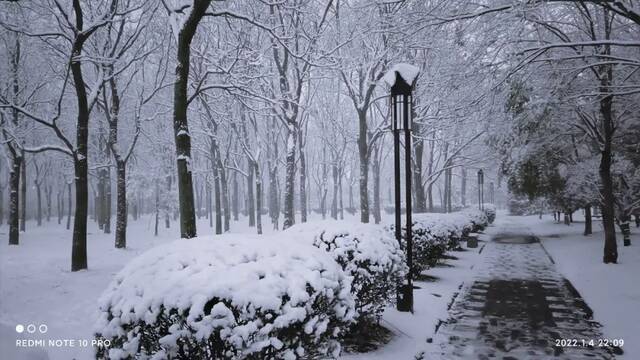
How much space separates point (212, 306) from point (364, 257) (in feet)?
10.4

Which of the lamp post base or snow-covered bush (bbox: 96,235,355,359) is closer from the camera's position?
snow-covered bush (bbox: 96,235,355,359)

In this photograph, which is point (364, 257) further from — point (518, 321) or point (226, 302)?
point (518, 321)

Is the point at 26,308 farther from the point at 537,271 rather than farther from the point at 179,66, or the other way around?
the point at 537,271

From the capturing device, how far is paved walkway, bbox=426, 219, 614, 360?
19.2 ft

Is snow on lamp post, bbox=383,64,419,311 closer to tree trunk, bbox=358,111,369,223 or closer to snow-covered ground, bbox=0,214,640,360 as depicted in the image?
snow-covered ground, bbox=0,214,640,360

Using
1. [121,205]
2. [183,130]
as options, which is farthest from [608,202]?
[121,205]

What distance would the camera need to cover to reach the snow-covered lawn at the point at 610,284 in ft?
22.1

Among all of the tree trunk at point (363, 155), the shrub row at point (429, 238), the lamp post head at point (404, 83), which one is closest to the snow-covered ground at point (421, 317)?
the shrub row at point (429, 238)

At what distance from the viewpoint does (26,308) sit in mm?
8344

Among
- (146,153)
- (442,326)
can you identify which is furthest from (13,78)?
(442,326)

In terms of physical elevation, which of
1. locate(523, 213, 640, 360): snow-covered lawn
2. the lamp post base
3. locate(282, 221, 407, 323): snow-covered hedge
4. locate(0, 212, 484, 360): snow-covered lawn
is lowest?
locate(523, 213, 640, 360): snow-covered lawn

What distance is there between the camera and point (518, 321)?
24.1 feet

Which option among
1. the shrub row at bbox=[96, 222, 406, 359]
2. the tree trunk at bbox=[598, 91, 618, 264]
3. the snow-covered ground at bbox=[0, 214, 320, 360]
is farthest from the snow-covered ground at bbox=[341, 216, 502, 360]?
the tree trunk at bbox=[598, 91, 618, 264]

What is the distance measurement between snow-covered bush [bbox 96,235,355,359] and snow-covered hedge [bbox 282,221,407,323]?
1999mm
